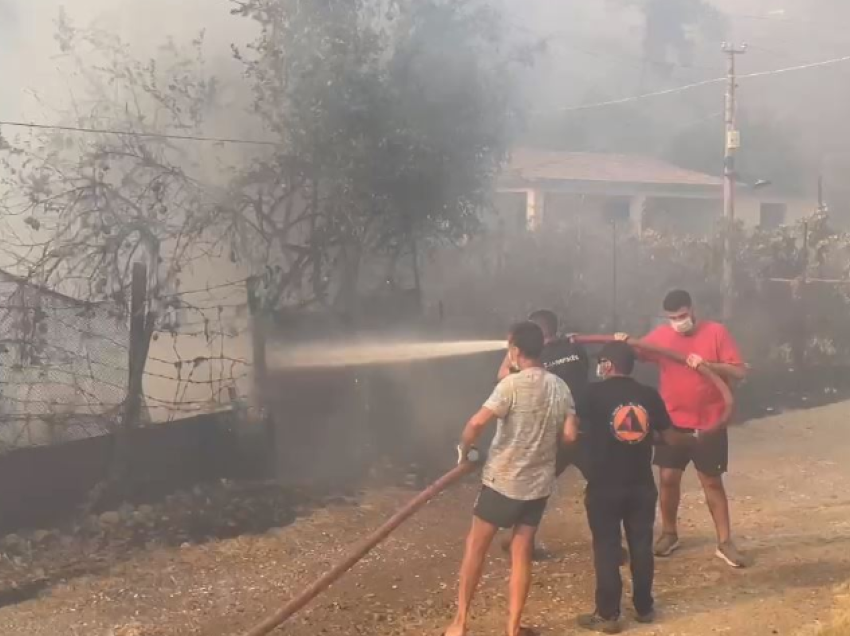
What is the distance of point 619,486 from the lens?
13.9 feet

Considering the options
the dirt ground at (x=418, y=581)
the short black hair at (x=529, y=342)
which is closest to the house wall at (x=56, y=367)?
the dirt ground at (x=418, y=581)

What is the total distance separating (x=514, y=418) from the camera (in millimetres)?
4023

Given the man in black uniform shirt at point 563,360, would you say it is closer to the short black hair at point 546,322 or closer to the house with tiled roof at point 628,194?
the short black hair at point 546,322

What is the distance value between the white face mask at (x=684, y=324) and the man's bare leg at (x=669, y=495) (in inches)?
31.1

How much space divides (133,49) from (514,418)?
5729 millimetres

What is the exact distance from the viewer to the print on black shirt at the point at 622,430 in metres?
4.22

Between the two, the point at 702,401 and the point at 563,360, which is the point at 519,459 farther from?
the point at 702,401

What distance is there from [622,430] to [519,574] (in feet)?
2.61

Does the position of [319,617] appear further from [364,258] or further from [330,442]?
[364,258]

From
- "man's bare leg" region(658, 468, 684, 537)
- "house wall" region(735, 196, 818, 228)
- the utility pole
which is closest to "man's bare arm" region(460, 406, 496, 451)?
"man's bare leg" region(658, 468, 684, 537)

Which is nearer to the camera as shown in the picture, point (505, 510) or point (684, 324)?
point (505, 510)

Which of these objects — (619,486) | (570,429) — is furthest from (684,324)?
(570,429)

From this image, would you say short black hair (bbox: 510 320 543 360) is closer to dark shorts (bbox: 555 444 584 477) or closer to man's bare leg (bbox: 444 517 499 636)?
man's bare leg (bbox: 444 517 499 636)

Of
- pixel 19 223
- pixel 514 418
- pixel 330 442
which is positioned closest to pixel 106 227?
pixel 19 223
